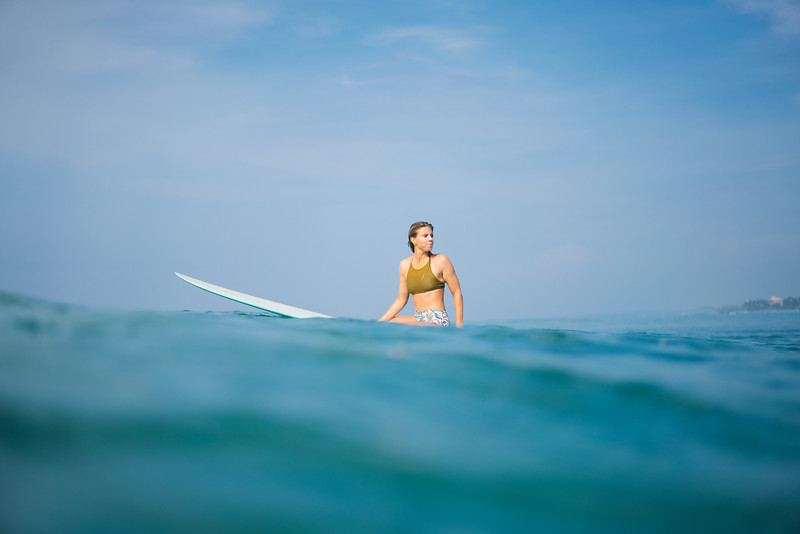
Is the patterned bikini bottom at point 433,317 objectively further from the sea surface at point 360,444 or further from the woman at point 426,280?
the sea surface at point 360,444

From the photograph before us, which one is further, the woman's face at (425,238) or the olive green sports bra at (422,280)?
the olive green sports bra at (422,280)

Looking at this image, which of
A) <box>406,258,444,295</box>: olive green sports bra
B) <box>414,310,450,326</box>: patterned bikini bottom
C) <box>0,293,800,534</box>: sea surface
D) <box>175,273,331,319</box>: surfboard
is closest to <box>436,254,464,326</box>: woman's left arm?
<box>406,258,444,295</box>: olive green sports bra

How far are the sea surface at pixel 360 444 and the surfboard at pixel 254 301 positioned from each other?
3.96m

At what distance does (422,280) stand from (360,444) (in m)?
5.31

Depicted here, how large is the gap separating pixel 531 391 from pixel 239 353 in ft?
4.76

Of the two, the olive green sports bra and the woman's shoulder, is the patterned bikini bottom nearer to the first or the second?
the olive green sports bra

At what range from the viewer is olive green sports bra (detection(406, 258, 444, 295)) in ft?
23.3

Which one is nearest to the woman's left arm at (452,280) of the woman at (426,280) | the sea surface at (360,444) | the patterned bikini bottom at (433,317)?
the woman at (426,280)

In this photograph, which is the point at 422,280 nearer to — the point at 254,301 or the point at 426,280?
the point at 426,280

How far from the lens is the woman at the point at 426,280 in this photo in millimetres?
6988

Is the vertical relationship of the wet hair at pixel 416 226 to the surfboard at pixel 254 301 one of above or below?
above

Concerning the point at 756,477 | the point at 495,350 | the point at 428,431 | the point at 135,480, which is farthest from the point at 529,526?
the point at 495,350

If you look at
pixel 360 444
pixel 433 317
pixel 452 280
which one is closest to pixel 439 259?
pixel 452 280

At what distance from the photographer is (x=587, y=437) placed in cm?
218
